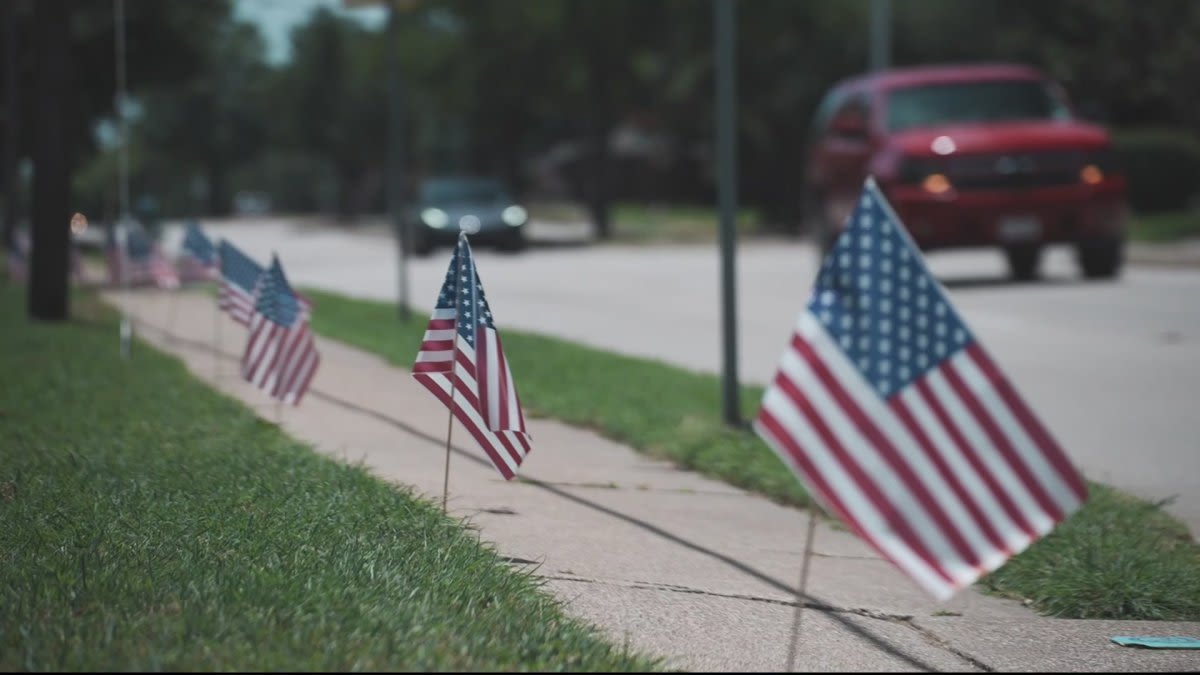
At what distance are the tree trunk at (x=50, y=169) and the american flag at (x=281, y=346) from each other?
9.52 meters

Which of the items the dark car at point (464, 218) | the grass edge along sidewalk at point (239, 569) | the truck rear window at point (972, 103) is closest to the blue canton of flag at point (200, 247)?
the grass edge along sidewalk at point (239, 569)

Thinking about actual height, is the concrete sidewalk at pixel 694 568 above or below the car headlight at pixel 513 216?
below

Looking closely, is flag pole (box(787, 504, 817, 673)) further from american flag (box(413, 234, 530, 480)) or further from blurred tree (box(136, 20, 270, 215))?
blurred tree (box(136, 20, 270, 215))

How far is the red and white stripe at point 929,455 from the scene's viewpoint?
4.27 meters

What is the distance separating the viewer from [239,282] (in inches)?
374

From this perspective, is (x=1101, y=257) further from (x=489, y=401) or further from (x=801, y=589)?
(x=489, y=401)

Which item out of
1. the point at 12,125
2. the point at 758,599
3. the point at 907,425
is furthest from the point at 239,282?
the point at 12,125

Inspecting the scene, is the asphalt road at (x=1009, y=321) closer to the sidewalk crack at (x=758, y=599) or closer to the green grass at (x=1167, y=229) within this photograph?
the sidewalk crack at (x=758, y=599)

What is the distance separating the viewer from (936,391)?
4.32 metres

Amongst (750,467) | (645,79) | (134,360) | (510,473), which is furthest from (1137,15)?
(510,473)

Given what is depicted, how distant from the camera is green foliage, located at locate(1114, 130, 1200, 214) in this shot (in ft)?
146

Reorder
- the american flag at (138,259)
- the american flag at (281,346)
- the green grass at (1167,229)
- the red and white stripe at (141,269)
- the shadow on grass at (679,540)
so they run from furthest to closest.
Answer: the green grass at (1167,229)
the american flag at (138,259)
the red and white stripe at (141,269)
the american flag at (281,346)
the shadow on grass at (679,540)

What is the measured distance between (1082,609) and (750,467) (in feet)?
8.32

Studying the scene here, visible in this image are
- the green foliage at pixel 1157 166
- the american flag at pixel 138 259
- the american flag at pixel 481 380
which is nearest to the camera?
the american flag at pixel 481 380
